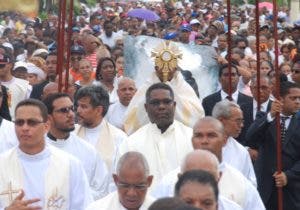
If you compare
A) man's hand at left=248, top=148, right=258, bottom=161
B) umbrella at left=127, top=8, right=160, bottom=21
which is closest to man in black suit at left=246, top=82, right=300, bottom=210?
man's hand at left=248, top=148, right=258, bottom=161

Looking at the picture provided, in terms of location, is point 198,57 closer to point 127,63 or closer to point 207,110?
point 127,63

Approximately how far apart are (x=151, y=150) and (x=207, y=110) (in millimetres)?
2493

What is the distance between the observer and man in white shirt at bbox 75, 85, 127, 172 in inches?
366

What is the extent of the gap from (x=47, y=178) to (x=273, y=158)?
8.47 ft

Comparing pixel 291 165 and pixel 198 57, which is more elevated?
pixel 198 57

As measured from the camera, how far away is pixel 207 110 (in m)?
11.2

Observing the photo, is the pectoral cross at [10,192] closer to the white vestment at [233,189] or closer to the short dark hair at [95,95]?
the white vestment at [233,189]

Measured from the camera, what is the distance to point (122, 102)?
11.3 m

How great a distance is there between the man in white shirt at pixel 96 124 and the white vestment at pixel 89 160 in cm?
73

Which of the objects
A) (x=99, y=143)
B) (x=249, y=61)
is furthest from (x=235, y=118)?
(x=249, y=61)

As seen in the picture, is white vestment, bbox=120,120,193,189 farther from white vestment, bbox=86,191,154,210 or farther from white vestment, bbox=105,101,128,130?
white vestment, bbox=105,101,128,130

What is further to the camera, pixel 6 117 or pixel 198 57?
pixel 198 57

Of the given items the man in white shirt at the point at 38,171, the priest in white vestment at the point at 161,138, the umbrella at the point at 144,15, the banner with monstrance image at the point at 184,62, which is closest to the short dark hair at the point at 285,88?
the priest in white vestment at the point at 161,138

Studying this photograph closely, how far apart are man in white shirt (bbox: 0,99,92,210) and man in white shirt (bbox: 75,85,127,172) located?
181cm
